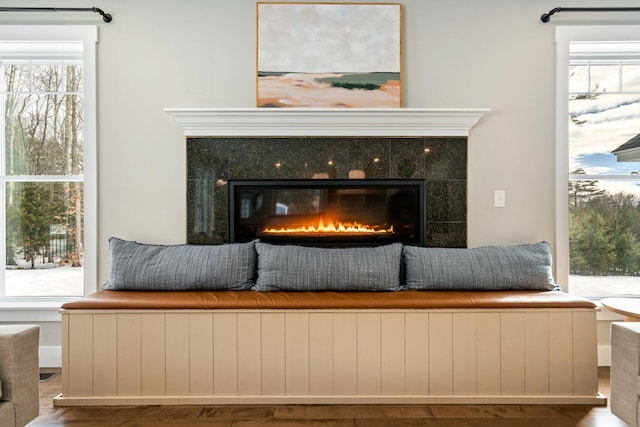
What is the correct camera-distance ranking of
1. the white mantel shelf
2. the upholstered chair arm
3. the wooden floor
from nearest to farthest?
the upholstered chair arm, the wooden floor, the white mantel shelf

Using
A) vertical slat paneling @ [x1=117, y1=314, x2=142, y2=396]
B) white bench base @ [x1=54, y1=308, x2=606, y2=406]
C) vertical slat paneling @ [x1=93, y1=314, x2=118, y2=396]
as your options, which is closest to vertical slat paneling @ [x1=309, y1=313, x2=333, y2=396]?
white bench base @ [x1=54, y1=308, x2=606, y2=406]

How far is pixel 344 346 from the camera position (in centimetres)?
224

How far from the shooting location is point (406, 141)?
9.41 ft

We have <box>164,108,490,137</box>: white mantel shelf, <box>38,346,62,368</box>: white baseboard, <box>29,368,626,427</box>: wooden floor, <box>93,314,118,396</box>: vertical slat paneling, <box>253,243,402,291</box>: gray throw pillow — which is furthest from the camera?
<box>38,346,62,368</box>: white baseboard

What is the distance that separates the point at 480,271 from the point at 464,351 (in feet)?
1.54

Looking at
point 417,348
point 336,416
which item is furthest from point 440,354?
point 336,416

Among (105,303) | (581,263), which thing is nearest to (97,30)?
(105,303)

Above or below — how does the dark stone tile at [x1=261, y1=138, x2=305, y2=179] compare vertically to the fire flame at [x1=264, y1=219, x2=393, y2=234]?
above

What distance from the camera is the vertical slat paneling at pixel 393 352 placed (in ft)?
7.36

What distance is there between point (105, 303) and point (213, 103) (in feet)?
4.54

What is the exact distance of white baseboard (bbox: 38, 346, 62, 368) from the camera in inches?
112

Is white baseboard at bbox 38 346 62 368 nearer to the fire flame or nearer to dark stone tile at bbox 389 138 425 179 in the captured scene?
the fire flame

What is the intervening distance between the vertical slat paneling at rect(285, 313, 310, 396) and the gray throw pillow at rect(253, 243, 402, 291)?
0.76 feet

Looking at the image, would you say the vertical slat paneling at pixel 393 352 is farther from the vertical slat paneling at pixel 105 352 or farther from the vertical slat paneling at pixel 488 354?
the vertical slat paneling at pixel 105 352
